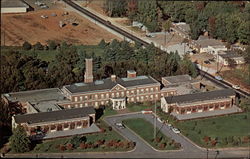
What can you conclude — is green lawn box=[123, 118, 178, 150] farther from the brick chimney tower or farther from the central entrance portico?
the brick chimney tower

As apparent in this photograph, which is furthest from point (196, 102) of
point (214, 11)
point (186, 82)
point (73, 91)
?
point (214, 11)

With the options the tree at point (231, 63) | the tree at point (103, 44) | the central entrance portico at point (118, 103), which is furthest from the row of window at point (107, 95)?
the tree at point (103, 44)

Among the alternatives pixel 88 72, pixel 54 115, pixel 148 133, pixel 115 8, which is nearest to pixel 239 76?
pixel 88 72

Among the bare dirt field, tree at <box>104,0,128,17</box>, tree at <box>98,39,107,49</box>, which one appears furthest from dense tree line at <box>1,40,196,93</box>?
tree at <box>104,0,128,17</box>

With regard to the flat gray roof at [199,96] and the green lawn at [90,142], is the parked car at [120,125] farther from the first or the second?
the flat gray roof at [199,96]

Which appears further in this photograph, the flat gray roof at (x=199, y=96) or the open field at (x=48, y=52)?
the open field at (x=48, y=52)

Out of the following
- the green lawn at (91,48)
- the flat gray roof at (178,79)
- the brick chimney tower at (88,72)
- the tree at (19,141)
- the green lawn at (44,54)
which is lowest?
the green lawn at (91,48)
